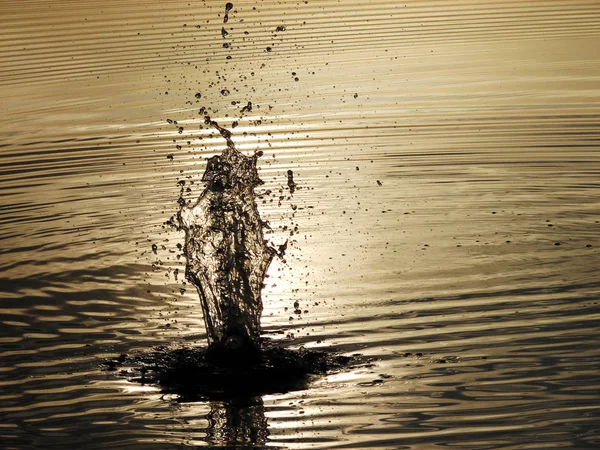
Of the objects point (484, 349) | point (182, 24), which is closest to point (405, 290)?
point (484, 349)

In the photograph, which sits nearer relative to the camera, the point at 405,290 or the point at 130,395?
the point at 130,395

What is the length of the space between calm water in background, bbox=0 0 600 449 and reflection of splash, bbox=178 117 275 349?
10.3 inches

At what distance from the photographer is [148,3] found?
39656mm

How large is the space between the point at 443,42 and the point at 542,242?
15.7 meters

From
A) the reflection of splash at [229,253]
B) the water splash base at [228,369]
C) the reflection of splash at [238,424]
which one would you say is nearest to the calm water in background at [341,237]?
the reflection of splash at [238,424]

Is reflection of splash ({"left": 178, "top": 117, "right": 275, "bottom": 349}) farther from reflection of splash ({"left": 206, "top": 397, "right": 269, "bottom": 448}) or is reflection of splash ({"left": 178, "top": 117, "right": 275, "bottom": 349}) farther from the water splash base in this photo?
reflection of splash ({"left": 206, "top": 397, "right": 269, "bottom": 448})

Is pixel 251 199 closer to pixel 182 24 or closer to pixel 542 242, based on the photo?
pixel 542 242

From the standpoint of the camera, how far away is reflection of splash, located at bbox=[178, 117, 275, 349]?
995 centimetres

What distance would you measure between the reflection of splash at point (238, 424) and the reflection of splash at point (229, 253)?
109 cm

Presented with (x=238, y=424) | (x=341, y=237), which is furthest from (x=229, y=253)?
(x=238, y=424)

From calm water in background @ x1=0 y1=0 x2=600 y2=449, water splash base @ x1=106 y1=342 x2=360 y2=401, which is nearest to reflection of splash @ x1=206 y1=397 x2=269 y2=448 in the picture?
calm water in background @ x1=0 y1=0 x2=600 y2=449

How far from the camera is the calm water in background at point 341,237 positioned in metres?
8.41

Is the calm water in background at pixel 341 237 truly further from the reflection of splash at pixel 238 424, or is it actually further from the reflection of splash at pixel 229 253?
the reflection of splash at pixel 229 253

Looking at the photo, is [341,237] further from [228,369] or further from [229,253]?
[228,369]
